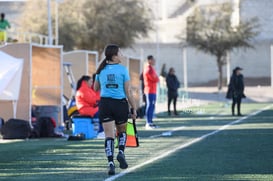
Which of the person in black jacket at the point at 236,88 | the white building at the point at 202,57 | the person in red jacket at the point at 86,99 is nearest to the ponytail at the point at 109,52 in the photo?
the person in red jacket at the point at 86,99

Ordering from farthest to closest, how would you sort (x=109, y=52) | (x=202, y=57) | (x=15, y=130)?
(x=202, y=57) → (x=15, y=130) → (x=109, y=52)

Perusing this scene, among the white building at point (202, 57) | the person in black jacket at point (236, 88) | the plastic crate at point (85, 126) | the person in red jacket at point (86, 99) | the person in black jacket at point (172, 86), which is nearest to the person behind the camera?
the plastic crate at point (85, 126)

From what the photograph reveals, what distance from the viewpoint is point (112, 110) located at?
42.3ft

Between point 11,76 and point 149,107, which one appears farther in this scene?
point 149,107

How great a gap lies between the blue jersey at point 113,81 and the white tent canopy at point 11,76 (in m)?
10.8

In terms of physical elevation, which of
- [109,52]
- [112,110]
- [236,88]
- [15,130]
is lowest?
[15,130]

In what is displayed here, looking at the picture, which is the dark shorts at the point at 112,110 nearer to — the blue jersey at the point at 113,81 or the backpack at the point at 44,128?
the blue jersey at the point at 113,81

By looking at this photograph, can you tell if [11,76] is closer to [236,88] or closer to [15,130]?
[15,130]

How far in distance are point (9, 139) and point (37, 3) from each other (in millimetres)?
31551

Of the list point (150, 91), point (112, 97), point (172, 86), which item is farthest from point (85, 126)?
point (172, 86)

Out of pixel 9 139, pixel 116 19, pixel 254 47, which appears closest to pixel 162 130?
Answer: pixel 9 139

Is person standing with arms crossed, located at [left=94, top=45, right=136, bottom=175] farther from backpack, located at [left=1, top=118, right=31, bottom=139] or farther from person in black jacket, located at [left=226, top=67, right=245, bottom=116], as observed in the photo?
person in black jacket, located at [left=226, top=67, right=245, bottom=116]

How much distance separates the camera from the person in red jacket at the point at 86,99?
2192cm

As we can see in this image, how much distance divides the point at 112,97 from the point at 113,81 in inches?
9.7
